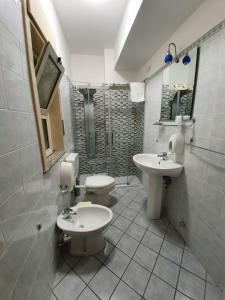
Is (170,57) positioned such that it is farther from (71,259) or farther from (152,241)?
(71,259)

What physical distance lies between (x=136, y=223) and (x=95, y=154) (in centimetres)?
165

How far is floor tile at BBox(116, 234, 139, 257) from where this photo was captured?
54.7 inches

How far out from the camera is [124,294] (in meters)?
1.05

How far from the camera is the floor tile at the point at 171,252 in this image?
131 cm

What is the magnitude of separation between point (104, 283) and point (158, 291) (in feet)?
1.42

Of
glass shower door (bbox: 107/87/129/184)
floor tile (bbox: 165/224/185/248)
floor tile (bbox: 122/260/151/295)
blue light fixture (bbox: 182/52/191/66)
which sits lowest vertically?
floor tile (bbox: 122/260/151/295)

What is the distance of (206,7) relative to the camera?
111cm

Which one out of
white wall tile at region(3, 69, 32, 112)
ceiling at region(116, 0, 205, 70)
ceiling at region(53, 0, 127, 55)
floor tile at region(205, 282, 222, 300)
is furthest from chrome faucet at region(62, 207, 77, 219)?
ceiling at region(53, 0, 127, 55)

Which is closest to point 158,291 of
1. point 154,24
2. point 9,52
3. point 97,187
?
point 97,187

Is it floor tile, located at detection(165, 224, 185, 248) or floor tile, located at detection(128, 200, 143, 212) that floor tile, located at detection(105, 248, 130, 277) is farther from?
floor tile, located at detection(128, 200, 143, 212)

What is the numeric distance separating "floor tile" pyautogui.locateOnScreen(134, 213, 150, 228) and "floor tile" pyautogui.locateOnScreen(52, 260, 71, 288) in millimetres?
926

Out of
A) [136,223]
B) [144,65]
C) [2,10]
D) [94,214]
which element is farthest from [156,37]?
[136,223]

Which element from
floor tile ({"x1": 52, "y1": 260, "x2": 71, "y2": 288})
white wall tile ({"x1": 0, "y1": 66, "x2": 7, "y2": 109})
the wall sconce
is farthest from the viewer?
the wall sconce

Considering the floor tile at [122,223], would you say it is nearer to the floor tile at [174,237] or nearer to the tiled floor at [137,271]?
the tiled floor at [137,271]
